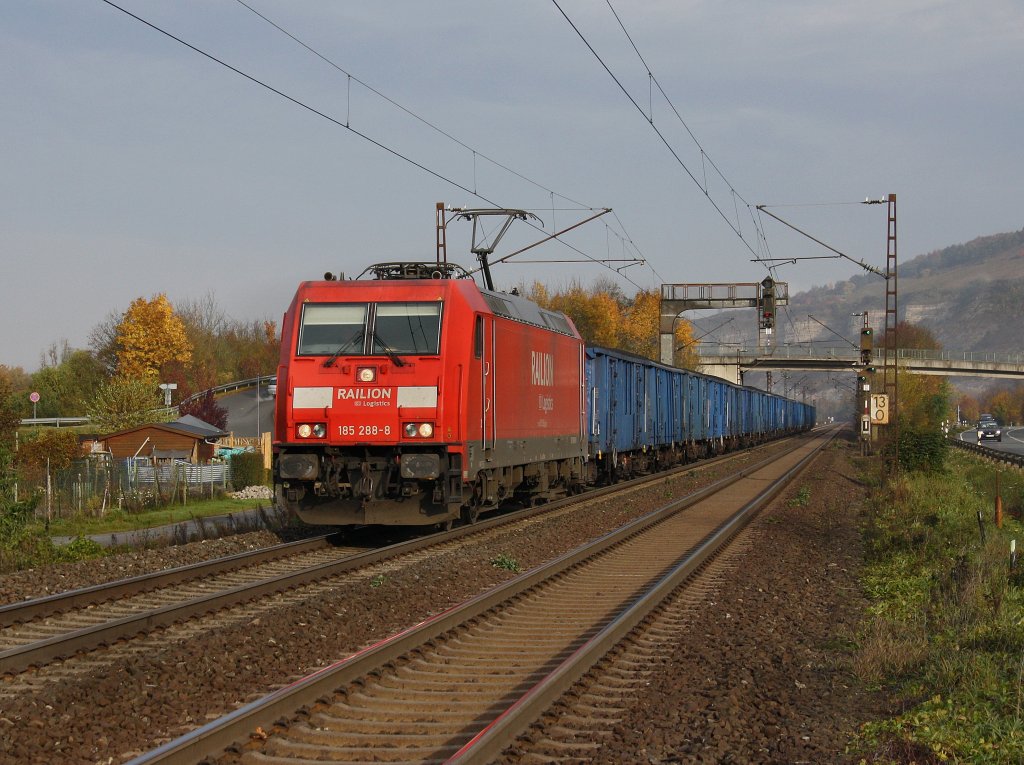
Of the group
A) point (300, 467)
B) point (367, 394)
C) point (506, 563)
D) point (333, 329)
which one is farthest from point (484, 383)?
point (506, 563)

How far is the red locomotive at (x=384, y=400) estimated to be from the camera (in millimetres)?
14938

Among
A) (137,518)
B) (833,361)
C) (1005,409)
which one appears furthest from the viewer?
(1005,409)

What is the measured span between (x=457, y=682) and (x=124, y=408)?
185 feet

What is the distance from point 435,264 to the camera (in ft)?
54.1

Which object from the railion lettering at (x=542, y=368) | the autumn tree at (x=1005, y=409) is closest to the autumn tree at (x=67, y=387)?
the railion lettering at (x=542, y=368)

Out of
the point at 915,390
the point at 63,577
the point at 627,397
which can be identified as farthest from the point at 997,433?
the point at 63,577

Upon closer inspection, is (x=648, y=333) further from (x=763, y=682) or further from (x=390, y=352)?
(x=763, y=682)

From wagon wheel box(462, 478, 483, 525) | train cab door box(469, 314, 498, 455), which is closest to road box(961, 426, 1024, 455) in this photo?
wagon wheel box(462, 478, 483, 525)

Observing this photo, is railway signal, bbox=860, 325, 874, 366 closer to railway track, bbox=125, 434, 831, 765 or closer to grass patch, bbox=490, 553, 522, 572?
railway track, bbox=125, 434, 831, 765

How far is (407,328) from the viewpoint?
15.3 metres

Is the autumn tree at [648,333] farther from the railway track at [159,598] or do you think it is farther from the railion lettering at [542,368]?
the railway track at [159,598]

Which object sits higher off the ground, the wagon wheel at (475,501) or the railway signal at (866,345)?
the railway signal at (866,345)

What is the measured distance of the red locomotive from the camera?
49.0 feet

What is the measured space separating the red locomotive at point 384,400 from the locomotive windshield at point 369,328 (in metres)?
0.01
